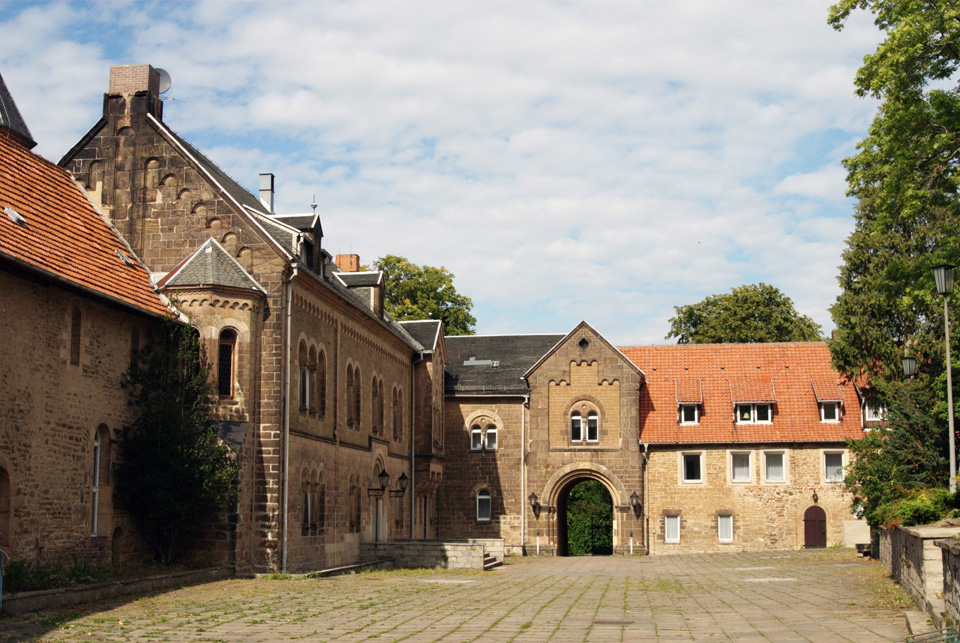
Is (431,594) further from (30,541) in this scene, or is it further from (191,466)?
(30,541)

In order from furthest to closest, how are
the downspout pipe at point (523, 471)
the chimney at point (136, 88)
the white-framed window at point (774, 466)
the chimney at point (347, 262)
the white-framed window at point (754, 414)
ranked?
the chimney at point (347, 262) < the downspout pipe at point (523, 471) < the white-framed window at point (754, 414) < the white-framed window at point (774, 466) < the chimney at point (136, 88)

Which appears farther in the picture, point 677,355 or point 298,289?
A: point 677,355

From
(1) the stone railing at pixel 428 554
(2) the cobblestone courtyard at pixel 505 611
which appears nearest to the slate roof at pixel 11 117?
(2) the cobblestone courtyard at pixel 505 611

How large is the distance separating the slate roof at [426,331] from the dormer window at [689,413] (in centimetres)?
1086

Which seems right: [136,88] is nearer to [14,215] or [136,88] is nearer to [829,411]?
[14,215]

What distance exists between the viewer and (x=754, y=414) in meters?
42.1

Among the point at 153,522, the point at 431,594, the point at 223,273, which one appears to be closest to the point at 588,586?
the point at 431,594

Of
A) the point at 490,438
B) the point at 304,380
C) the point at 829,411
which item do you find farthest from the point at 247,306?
the point at 829,411

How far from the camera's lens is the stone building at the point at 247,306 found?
23875 millimetres

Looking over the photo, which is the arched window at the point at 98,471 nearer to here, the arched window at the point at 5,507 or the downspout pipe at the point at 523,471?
the arched window at the point at 5,507

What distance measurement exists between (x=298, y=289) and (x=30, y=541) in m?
9.88

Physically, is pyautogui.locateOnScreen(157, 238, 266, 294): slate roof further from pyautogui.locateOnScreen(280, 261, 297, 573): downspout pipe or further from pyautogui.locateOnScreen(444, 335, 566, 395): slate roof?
pyautogui.locateOnScreen(444, 335, 566, 395): slate roof

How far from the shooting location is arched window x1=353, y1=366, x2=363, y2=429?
3228cm

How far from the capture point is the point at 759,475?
40844mm
